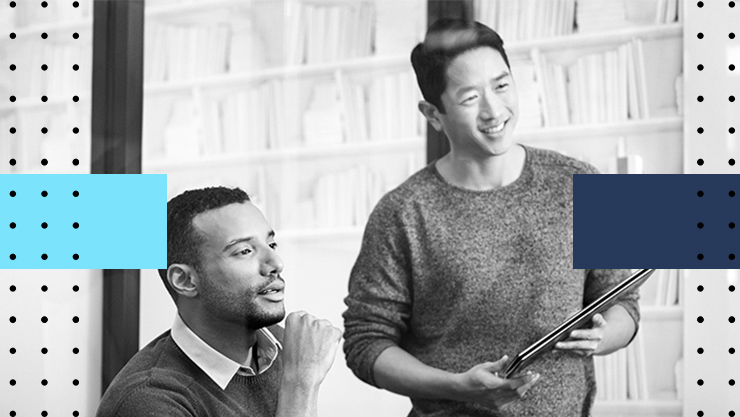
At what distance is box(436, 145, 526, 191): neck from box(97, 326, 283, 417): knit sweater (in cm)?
40

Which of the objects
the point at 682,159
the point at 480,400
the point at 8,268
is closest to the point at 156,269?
the point at 8,268

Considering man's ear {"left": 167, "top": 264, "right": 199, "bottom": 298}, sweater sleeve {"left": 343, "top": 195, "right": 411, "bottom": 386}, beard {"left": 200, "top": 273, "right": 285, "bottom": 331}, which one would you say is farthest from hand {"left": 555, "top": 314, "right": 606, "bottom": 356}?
man's ear {"left": 167, "top": 264, "right": 199, "bottom": 298}

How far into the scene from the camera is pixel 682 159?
127cm

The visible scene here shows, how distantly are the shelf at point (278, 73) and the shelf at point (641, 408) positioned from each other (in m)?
0.61

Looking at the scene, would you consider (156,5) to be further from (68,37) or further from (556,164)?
(556,164)

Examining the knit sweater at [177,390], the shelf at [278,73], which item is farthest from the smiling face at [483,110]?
the knit sweater at [177,390]

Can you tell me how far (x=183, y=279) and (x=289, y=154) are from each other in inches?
10.1

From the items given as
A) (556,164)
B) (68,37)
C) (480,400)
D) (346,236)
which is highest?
(68,37)

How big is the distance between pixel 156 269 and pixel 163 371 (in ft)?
0.53

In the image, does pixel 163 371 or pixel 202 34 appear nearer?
pixel 163 371

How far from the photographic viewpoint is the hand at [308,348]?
4.09 ft

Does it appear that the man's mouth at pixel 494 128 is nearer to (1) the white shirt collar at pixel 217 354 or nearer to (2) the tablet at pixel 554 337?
(2) the tablet at pixel 554 337

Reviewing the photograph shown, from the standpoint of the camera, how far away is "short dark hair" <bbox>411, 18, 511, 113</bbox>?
1305 millimetres

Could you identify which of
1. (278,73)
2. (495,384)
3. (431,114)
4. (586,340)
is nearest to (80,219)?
(278,73)
